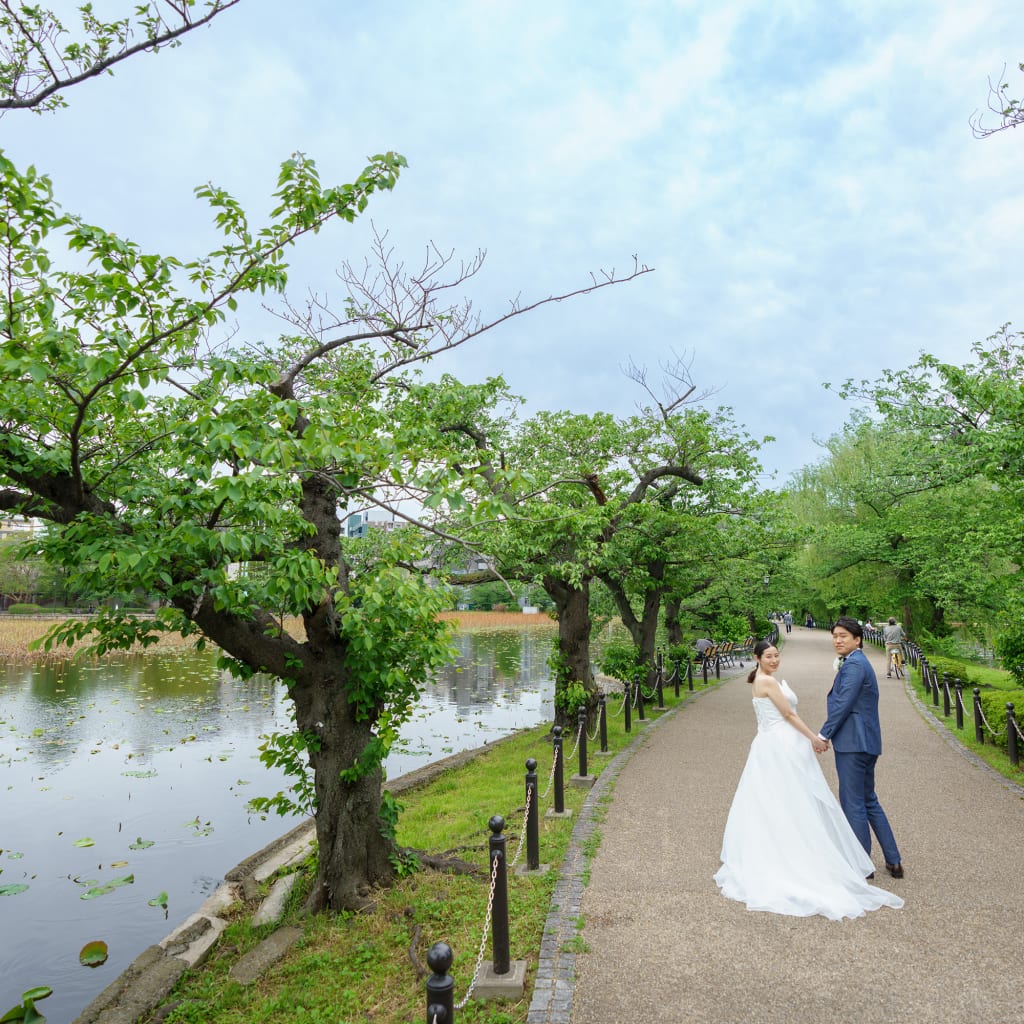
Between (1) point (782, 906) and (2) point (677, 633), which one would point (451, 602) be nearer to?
(1) point (782, 906)

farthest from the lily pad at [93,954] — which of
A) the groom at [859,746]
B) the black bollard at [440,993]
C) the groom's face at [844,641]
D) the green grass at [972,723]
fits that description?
the green grass at [972,723]

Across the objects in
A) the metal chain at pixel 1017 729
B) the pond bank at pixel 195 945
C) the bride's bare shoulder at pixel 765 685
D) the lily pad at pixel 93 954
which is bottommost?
the lily pad at pixel 93 954

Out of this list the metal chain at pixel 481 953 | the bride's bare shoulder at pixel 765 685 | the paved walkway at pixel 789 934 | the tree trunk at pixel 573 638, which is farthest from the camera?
the tree trunk at pixel 573 638

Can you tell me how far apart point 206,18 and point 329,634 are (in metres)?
4.47

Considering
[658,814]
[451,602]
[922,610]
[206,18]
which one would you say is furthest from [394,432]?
[922,610]

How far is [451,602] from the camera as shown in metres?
5.97

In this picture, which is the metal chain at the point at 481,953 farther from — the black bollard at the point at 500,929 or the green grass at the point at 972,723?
the green grass at the point at 972,723

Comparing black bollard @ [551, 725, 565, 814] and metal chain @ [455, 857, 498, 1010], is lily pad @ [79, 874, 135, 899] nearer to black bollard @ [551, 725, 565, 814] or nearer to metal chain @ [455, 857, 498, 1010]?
black bollard @ [551, 725, 565, 814]

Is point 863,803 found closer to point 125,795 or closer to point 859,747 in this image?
point 859,747

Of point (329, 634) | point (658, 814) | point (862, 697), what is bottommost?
point (658, 814)

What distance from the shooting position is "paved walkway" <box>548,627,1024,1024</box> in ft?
13.3

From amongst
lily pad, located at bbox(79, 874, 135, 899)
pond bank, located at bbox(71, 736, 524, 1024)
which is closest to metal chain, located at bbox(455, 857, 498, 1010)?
pond bank, located at bbox(71, 736, 524, 1024)

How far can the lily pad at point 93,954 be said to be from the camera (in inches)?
271

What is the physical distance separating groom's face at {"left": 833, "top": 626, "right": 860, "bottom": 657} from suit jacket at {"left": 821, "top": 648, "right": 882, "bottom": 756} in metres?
0.12
